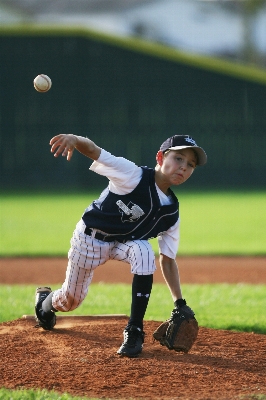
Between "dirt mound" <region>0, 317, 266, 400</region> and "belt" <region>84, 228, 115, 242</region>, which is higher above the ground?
"belt" <region>84, 228, 115, 242</region>

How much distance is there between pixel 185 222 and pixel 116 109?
8.05 m

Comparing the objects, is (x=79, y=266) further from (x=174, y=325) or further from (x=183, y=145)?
(x=183, y=145)

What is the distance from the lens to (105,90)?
68.8ft

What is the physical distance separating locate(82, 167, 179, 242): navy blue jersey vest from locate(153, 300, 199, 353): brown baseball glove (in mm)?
474

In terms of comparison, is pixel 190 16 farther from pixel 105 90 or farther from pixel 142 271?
pixel 142 271

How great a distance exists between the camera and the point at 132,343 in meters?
3.72

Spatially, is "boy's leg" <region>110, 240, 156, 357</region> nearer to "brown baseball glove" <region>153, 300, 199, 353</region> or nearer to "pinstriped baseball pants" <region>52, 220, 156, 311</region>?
"pinstriped baseball pants" <region>52, 220, 156, 311</region>

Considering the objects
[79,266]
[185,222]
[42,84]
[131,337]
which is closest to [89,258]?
[79,266]

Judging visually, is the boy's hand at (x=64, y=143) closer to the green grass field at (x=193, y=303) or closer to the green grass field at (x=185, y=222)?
the green grass field at (x=193, y=303)

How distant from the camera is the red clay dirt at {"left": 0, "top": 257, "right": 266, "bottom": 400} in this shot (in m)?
3.12

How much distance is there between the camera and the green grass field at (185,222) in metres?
10.1

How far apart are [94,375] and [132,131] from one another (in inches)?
688

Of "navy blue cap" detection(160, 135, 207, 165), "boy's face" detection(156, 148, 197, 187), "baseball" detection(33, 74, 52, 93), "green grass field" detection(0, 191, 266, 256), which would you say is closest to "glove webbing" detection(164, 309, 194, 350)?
"boy's face" detection(156, 148, 197, 187)

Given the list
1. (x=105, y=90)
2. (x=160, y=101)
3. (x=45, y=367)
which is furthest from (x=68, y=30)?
(x=45, y=367)
